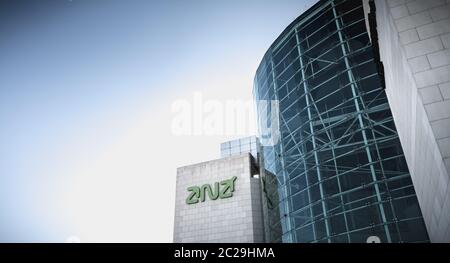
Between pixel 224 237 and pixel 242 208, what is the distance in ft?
9.02

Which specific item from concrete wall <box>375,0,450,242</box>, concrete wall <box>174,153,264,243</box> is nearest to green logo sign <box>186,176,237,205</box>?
concrete wall <box>174,153,264,243</box>

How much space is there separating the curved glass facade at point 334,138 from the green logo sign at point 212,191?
3.38 meters

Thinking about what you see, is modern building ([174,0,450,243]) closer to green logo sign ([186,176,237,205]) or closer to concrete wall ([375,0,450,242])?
green logo sign ([186,176,237,205])

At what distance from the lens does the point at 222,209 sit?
28.0 m

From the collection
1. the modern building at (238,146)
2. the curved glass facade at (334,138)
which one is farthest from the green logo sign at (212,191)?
the modern building at (238,146)

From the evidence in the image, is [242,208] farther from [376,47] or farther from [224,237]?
[376,47]

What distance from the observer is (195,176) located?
3103 cm

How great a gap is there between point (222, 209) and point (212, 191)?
207 centimetres

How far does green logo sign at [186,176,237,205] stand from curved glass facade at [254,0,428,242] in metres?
3.38

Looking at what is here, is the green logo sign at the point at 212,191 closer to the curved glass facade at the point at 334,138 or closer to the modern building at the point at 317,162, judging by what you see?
the modern building at the point at 317,162

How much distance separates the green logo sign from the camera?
28.6m

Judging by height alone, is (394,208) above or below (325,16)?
below
